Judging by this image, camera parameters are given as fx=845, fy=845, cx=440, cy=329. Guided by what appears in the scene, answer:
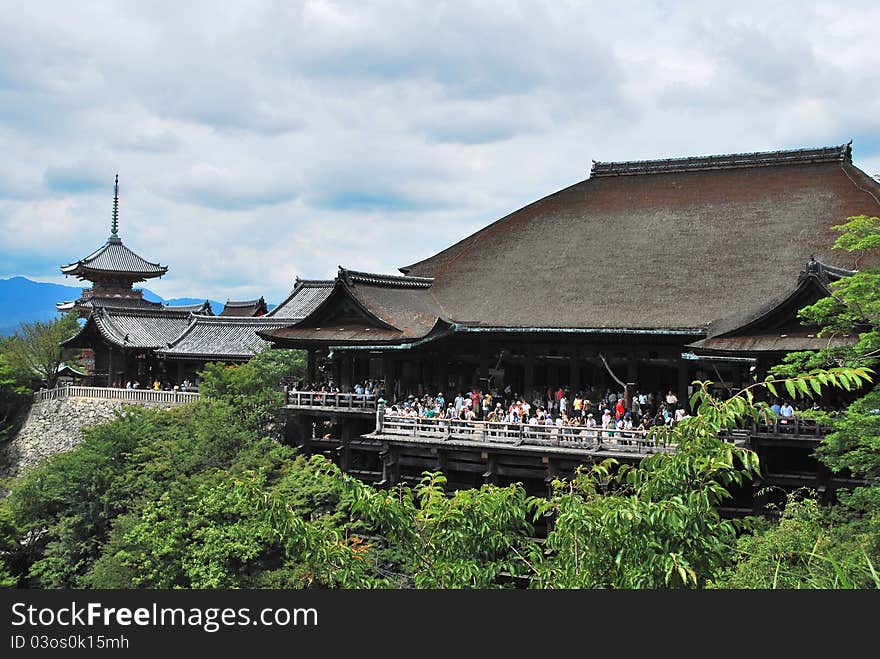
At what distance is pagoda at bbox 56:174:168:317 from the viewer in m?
59.4

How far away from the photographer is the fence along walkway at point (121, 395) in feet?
122

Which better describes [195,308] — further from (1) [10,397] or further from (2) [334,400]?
(2) [334,400]

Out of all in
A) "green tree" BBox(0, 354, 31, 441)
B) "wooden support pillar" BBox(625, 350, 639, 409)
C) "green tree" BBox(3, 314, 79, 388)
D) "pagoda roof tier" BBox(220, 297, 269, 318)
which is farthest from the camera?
"pagoda roof tier" BBox(220, 297, 269, 318)

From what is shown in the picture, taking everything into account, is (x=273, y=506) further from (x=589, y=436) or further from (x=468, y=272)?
(x=468, y=272)

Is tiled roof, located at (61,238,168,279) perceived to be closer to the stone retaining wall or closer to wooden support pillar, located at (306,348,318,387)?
the stone retaining wall

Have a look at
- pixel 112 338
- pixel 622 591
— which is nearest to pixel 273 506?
pixel 622 591

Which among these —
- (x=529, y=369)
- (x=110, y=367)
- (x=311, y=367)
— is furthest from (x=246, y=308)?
(x=529, y=369)

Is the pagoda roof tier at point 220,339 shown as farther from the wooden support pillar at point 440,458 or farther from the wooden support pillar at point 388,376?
the wooden support pillar at point 440,458

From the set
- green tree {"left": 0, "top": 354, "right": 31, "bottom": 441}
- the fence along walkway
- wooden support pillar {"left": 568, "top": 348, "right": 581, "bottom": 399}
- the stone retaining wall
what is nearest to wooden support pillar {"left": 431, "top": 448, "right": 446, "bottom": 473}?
wooden support pillar {"left": 568, "top": 348, "right": 581, "bottom": 399}

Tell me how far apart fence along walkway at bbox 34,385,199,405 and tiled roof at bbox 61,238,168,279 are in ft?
54.8

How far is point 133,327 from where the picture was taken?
46469 mm

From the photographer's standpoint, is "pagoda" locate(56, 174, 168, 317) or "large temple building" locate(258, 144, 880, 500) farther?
"pagoda" locate(56, 174, 168, 317)

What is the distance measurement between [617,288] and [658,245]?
3.10m

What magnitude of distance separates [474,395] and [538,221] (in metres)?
9.53
